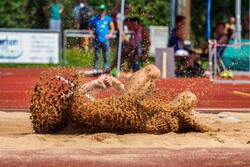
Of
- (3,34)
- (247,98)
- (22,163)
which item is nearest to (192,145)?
(22,163)

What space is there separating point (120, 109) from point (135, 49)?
12930 mm

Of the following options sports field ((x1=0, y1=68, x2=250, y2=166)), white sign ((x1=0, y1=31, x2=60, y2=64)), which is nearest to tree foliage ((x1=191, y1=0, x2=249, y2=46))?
white sign ((x1=0, y1=31, x2=60, y2=64))

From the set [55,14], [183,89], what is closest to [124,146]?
[183,89]

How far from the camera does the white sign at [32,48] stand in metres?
27.2

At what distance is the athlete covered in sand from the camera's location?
9984 mm

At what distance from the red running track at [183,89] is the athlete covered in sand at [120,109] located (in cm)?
236

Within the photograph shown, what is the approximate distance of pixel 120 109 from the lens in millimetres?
9977

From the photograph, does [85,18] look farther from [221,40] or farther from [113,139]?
[113,139]

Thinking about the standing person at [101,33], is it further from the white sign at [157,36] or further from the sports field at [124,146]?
the sports field at [124,146]

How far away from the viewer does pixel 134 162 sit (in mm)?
8125

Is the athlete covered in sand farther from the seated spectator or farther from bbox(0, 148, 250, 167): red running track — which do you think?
the seated spectator

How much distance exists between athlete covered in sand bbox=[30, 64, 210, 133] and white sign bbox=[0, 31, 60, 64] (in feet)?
55.5

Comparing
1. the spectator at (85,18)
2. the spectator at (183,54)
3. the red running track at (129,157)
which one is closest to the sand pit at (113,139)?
the red running track at (129,157)

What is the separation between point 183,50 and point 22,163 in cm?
1625
